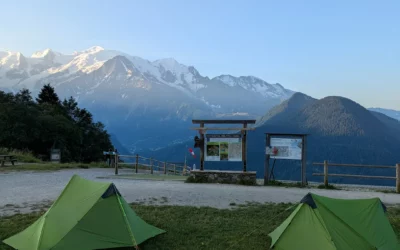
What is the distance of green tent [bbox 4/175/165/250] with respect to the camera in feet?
17.7

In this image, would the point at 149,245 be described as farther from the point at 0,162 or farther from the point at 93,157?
the point at 93,157


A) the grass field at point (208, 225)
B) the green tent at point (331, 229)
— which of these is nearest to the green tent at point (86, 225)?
the grass field at point (208, 225)

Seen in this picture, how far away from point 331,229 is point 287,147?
378 inches

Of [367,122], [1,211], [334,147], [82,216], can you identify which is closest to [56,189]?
[1,211]

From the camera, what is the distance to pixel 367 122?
136125 mm

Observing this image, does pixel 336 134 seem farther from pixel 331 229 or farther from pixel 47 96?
pixel 331 229

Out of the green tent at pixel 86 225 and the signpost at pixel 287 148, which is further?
the signpost at pixel 287 148

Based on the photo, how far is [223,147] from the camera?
15.1m

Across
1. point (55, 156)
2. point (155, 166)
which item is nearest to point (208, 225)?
point (155, 166)

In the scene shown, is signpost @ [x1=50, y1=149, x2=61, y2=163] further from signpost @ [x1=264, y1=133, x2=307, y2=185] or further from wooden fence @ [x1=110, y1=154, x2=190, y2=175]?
signpost @ [x1=264, y1=133, x2=307, y2=185]

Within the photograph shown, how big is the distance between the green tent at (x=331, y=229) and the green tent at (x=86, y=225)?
2369 millimetres

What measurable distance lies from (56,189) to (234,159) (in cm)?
695

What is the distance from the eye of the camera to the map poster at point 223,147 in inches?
592

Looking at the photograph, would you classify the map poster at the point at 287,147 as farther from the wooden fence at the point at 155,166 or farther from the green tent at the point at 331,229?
the wooden fence at the point at 155,166
